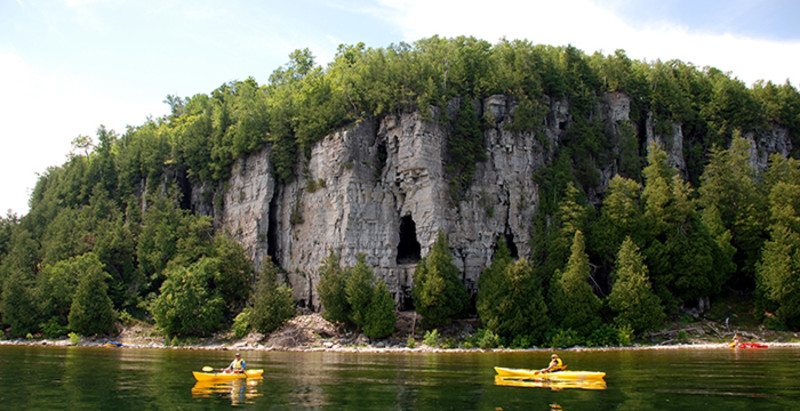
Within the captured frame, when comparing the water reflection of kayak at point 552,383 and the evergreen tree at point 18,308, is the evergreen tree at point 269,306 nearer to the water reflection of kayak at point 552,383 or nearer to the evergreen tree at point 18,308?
the evergreen tree at point 18,308

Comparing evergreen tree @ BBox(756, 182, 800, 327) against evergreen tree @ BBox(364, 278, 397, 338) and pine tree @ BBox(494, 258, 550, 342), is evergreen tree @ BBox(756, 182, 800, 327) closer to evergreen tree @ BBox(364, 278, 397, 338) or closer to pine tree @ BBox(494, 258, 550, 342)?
pine tree @ BBox(494, 258, 550, 342)

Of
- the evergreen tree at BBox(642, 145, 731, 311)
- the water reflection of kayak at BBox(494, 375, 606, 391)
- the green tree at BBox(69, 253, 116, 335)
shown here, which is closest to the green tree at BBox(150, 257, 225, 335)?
the green tree at BBox(69, 253, 116, 335)

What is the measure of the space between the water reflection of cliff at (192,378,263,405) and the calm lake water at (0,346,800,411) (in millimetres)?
41

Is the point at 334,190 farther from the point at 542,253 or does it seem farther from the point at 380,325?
the point at 542,253

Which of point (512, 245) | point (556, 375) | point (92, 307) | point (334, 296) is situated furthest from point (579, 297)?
point (92, 307)

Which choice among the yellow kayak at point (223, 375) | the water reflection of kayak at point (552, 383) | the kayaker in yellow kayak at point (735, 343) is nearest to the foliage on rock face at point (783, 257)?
the kayaker in yellow kayak at point (735, 343)

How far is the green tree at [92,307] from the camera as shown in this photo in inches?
2318

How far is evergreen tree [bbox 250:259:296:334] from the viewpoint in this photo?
175 ft

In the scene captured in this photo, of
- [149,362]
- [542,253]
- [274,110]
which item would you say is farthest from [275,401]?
[274,110]

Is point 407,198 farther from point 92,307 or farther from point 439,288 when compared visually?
point 92,307

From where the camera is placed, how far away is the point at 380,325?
4994 cm

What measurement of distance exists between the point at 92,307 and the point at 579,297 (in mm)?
46376

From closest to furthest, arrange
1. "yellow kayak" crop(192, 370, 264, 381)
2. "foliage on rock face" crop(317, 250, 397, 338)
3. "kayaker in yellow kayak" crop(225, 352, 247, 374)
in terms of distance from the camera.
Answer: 1. "yellow kayak" crop(192, 370, 264, 381)
2. "kayaker in yellow kayak" crop(225, 352, 247, 374)
3. "foliage on rock face" crop(317, 250, 397, 338)

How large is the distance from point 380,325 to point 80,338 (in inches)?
1220
